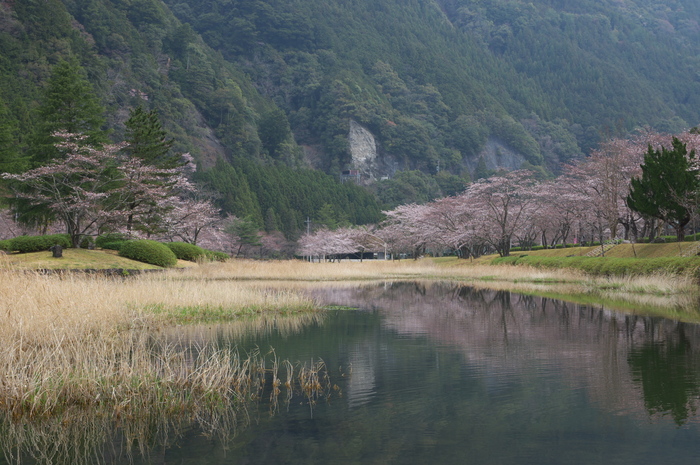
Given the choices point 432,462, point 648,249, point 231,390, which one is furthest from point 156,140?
point 432,462

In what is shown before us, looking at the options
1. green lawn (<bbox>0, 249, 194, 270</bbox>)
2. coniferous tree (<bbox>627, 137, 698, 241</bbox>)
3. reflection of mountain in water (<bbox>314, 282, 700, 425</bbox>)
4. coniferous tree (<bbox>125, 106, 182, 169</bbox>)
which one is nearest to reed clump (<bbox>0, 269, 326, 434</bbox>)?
reflection of mountain in water (<bbox>314, 282, 700, 425</bbox>)

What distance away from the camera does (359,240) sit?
105125mm

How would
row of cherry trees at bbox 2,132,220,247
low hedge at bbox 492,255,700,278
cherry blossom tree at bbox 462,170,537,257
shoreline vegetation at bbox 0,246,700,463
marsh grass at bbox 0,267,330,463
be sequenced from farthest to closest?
cherry blossom tree at bbox 462,170,537,257 → row of cherry trees at bbox 2,132,220,247 → low hedge at bbox 492,255,700,278 → shoreline vegetation at bbox 0,246,700,463 → marsh grass at bbox 0,267,330,463

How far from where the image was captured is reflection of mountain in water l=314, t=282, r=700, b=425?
9.29m

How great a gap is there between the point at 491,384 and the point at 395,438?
3.26 m

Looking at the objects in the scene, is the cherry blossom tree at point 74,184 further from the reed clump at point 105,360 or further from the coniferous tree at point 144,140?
the reed clump at point 105,360

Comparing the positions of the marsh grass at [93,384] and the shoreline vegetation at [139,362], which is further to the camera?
the shoreline vegetation at [139,362]

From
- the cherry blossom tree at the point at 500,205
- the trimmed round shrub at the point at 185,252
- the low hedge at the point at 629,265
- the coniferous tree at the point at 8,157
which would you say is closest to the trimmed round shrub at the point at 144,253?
the trimmed round shrub at the point at 185,252

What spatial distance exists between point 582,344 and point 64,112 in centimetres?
4037

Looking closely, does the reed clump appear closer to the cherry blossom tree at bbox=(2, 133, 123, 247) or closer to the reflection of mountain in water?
the reflection of mountain in water

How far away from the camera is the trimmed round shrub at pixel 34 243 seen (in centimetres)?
3516

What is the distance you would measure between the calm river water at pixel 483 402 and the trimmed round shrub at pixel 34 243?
25114 mm

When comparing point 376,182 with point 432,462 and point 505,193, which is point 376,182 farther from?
point 432,462

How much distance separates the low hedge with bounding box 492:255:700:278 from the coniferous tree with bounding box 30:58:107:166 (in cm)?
3340
